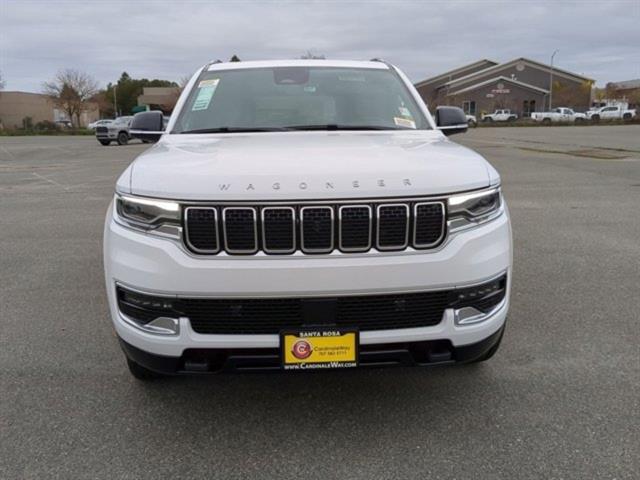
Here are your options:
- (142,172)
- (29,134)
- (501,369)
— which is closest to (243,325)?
(142,172)

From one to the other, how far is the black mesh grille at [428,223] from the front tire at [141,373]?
5.52 feet

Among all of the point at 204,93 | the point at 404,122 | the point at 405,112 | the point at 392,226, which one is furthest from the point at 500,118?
the point at 392,226

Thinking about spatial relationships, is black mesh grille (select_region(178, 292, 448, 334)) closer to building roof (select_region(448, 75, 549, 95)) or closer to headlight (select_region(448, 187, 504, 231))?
headlight (select_region(448, 187, 504, 231))

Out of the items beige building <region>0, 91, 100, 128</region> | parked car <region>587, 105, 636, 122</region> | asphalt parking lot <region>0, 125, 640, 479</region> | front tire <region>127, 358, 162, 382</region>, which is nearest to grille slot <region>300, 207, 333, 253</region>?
asphalt parking lot <region>0, 125, 640, 479</region>

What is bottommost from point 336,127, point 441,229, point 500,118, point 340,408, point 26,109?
point 500,118

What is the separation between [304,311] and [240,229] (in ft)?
1.49

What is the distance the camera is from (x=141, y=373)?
10.6 feet

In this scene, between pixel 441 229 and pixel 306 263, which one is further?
pixel 441 229

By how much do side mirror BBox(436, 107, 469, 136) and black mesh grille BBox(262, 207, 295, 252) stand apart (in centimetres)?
239

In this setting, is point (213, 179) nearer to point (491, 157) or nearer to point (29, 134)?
point (491, 157)

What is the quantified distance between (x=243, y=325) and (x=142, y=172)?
90 centimetres

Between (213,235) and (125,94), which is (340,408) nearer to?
(213,235)

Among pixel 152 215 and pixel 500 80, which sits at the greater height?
pixel 500 80

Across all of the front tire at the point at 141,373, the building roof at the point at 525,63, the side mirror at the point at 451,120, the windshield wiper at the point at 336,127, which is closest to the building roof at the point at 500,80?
the building roof at the point at 525,63
